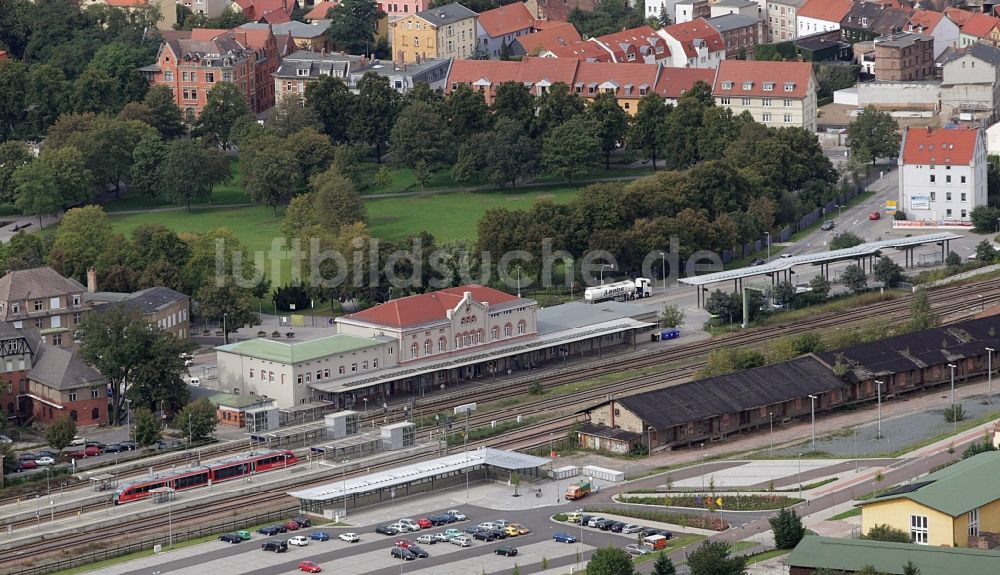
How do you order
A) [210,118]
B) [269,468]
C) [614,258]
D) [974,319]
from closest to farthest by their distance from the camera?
[269,468]
[974,319]
[614,258]
[210,118]

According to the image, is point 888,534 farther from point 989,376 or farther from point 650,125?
point 650,125

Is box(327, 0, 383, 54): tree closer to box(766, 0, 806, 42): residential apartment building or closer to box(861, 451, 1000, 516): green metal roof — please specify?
box(766, 0, 806, 42): residential apartment building

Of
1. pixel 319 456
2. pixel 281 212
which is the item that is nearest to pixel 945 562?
pixel 319 456

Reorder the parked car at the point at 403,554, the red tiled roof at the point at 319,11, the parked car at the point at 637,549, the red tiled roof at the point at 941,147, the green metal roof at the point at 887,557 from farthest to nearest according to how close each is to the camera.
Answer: the red tiled roof at the point at 319,11, the red tiled roof at the point at 941,147, the parked car at the point at 403,554, the parked car at the point at 637,549, the green metal roof at the point at 887,557

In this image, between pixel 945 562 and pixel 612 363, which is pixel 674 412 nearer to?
pixel 612 363

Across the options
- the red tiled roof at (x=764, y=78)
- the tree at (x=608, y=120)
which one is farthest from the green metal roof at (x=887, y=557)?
the red tiled roof at (x=764, y=78)

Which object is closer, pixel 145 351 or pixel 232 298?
pixel 145 351

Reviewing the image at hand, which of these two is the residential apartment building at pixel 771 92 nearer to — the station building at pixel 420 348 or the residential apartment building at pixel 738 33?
the residential apartment building at pixel 738 33
